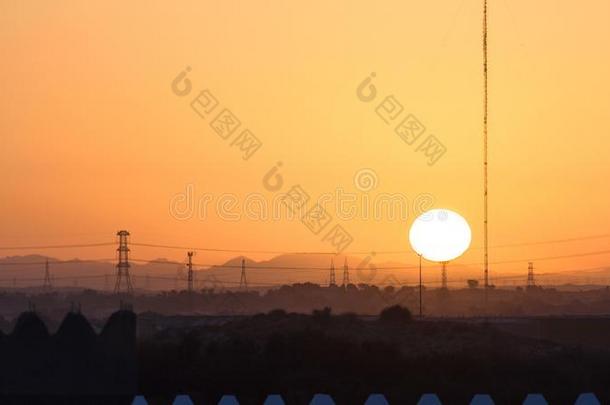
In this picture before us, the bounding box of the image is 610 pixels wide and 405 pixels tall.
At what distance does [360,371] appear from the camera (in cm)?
3278

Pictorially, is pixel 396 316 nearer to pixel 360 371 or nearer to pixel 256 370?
pixel 360 371

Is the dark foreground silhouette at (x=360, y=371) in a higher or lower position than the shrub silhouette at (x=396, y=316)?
lower

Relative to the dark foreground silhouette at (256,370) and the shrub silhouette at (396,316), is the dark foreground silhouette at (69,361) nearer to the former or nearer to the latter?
the dark foreground silhouette at (256,370)

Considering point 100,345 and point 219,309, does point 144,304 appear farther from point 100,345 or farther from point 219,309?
point 100,345

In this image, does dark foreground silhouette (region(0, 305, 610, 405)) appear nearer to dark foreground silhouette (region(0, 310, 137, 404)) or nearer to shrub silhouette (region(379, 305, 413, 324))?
dark foreground silhouette (region(0, 310, 137, 404))

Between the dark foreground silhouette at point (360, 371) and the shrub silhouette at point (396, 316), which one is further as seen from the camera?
the shrub silhouette at point (396, 316)

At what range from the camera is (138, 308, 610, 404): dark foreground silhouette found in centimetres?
2722

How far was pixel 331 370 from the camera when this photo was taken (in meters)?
32.8

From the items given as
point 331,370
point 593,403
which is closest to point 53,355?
point 331,370

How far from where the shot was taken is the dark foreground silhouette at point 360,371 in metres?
27.2

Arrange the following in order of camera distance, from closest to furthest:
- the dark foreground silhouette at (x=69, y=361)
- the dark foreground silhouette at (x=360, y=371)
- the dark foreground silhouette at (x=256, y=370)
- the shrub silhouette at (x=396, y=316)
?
1. the dark foreground silhouette at (x=69, y=361)
2. the dark foreground silhouette at (x=256, y=370)
3. the dark foreground silhouette at (x=360, y=371)
4. the shrub silhouette at (x=396, y=316)

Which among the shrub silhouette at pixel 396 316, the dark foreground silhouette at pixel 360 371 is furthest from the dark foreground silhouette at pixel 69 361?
the shrub silhouette at pixel 396 316

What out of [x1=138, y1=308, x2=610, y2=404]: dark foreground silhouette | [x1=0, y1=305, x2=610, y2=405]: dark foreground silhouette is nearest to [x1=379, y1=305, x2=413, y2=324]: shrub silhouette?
[x1=138, y1=308, x2=610, y2=404]: dark foreground silhouette

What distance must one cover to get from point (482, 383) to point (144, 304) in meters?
133
